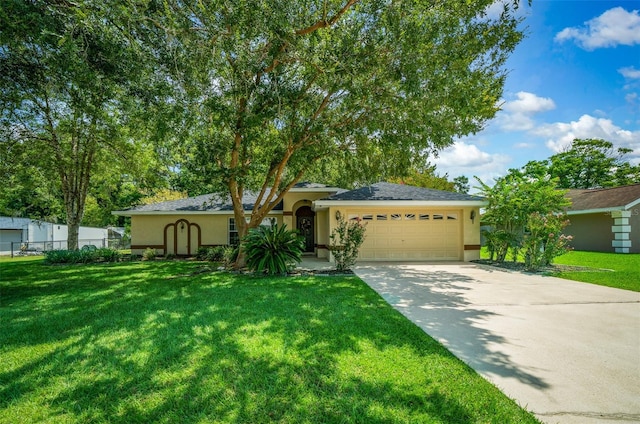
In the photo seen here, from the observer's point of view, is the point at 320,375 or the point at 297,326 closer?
the point at 320,375

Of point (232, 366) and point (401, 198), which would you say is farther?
point (401, 198)

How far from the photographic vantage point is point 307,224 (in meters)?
17.4

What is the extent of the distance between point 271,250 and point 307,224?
724cm

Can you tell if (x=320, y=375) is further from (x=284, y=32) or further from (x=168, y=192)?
(x=168, y=192)

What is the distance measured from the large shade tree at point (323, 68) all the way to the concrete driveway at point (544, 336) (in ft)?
14.8

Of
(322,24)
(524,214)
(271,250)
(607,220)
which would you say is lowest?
(271,250)

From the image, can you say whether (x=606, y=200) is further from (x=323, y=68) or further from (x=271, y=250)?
(x=271, y=250)

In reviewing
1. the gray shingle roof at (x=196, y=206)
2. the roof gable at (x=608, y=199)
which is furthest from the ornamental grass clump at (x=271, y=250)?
the roof gable at (x=608, y=199)

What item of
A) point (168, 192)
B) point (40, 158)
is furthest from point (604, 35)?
point (168, 192)

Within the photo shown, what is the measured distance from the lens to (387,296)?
7.06 m

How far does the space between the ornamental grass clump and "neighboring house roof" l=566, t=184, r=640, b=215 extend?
52.9 ft

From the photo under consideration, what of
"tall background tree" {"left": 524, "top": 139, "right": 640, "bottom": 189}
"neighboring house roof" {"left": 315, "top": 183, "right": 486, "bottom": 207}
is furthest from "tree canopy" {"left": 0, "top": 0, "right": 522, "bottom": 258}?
"tall background tree" {"left": 524, "top": 139, "right": 640, "bottom": 189}

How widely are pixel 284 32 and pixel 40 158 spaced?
11952mm

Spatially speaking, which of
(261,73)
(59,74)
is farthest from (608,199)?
(59,74)
